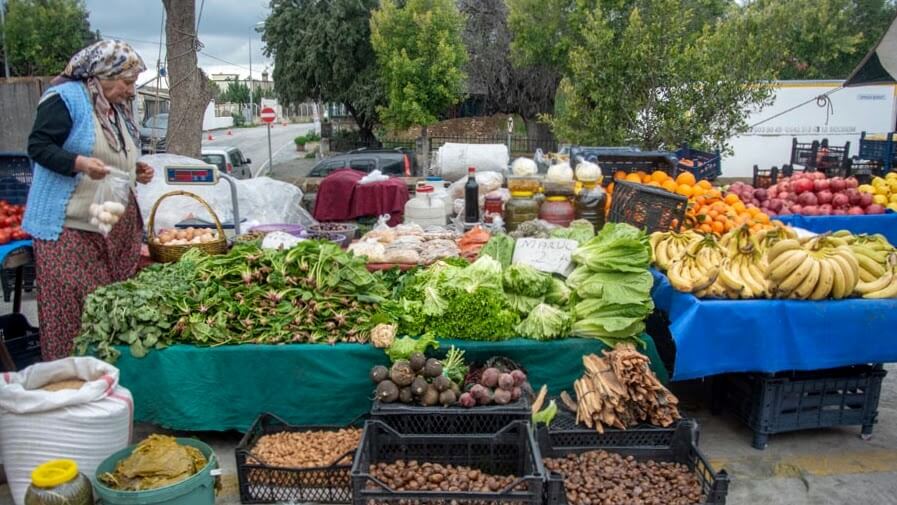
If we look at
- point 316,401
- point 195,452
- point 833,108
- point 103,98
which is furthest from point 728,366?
point 833,108

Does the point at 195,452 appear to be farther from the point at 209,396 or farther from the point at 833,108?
the point at 833,108

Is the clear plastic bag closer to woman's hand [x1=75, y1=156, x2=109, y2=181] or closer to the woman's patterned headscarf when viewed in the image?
woman's hand [x1=75, y1=156, x2=109, y2=181]

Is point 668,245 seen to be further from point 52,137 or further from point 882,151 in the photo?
point 882,151

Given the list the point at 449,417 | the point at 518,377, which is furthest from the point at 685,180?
the point at 449,417

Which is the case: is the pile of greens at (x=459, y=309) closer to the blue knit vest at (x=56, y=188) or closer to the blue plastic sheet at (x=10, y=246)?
the blue knit vest at (x=56, y=188)

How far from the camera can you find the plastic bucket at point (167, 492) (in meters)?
2.82

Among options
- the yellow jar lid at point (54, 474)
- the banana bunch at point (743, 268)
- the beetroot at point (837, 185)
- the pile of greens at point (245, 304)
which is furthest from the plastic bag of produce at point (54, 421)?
the beetroot at point (837, 185)

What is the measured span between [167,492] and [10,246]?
2.17 meters

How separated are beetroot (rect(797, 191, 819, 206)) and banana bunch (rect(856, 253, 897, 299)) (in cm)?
355

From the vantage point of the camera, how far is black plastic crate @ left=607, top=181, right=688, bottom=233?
179 inches

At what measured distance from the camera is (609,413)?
3.35 m

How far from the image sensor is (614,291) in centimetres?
375

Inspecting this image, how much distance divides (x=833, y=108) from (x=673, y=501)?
18.0 meters

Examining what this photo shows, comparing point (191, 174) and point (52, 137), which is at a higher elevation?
point (52, 137)
